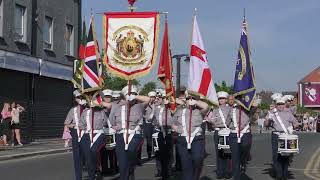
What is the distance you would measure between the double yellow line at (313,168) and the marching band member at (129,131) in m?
5.45

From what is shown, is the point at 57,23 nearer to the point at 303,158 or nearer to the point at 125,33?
the point at 303,158

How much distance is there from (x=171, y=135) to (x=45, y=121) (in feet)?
57.3

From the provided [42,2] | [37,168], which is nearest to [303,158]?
[37,168]

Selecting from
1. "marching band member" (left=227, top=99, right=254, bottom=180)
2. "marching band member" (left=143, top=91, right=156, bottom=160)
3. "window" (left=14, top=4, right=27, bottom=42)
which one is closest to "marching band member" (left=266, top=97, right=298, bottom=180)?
"marching band member" (left=227, top=99, right=254, bottom=180)

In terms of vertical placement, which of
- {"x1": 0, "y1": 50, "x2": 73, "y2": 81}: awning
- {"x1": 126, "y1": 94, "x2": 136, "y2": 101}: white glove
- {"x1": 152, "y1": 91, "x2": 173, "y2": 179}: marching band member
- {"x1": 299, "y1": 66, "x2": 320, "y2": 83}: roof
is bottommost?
{"x1": 152, "y1": 91, "x2": 173, "y2": 179}: marching band member

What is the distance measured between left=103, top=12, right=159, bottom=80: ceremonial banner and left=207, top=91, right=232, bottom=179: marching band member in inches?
94.4

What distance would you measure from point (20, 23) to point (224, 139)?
16889mm

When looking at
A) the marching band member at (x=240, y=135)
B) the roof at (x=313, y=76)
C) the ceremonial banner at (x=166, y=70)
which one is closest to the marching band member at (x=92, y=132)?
the ceremonial banner at (x=166, y=70)

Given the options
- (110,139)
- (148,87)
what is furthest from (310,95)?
(110,139)

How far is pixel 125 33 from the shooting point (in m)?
11.8

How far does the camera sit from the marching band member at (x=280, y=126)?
1331 centimetres

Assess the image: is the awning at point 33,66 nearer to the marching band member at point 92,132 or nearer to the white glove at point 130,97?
the marching band member at point 92,132

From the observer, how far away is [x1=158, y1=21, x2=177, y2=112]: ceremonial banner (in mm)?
11938

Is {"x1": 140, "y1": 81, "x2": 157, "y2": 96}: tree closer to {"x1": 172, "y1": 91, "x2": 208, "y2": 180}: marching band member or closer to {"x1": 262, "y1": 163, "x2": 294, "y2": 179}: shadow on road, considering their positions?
{"x1": 262, "y1": 163, "x2": 294, "y2": 179}: shadow on road
